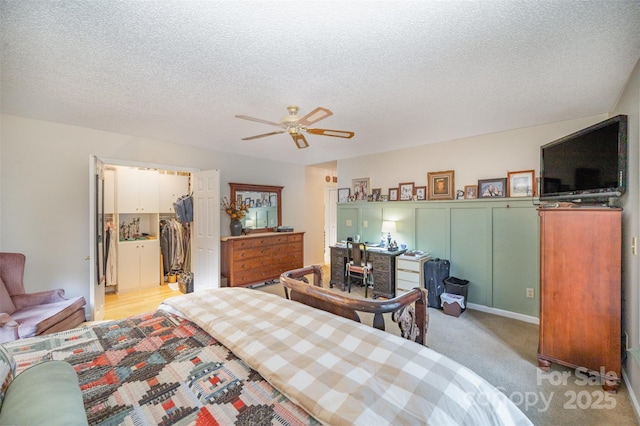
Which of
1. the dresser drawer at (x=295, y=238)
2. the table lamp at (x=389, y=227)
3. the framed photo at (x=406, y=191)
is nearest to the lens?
the table lamp at (x=389, y=227)

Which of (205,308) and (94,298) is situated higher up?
(205,308)

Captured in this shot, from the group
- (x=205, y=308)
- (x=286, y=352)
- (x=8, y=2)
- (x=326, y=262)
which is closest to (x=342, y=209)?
(x=326, y=262)

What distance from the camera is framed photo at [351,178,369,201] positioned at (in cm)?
498

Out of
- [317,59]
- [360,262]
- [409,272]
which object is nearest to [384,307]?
[317,59]

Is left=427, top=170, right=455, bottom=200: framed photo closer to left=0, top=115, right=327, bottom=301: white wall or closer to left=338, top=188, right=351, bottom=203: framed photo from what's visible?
left=338, top=188, right=351, bottom=203: framed photo

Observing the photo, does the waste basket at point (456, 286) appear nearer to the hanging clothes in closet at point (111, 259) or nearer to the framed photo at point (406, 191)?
the framed photo at point (406, 191)

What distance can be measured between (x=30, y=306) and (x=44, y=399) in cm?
272

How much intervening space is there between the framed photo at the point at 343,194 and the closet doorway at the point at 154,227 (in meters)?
2.43

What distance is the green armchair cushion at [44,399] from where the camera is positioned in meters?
0.70

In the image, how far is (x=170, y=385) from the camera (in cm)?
107

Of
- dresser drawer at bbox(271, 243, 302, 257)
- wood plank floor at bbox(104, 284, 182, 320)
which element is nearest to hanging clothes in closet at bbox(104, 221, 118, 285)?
wood plank floor at bbox(104, 284, 182, 320)

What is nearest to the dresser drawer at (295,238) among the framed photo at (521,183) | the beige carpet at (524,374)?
the beige carpet at (524,374)

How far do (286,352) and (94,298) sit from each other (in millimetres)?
2967

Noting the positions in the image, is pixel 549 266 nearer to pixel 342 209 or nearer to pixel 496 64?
pixel 496 64
